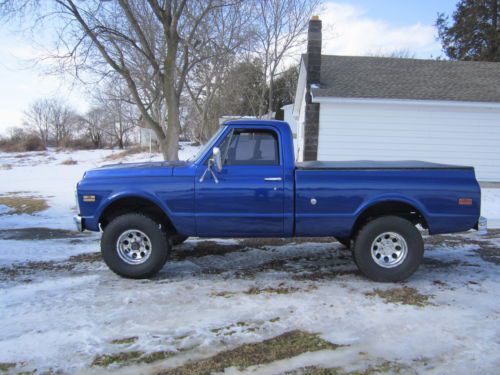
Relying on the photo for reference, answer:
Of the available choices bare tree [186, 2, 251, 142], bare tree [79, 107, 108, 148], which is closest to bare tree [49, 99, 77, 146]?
bare tree [79, 107, 108, 148]

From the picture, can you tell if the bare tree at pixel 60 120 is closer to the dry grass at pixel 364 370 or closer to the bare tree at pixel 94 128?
the bare tree at pixel 94 128

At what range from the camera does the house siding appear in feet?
47.0

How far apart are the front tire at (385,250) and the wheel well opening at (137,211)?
2424 mm

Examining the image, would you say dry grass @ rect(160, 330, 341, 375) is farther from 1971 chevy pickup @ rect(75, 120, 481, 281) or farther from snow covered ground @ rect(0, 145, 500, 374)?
1971 chevy pickup @ rect(75, 120, 481, 281)

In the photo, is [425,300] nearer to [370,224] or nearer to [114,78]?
[370,224]

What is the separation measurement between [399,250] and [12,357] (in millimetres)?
4266

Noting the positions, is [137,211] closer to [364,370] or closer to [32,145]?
[364,370]

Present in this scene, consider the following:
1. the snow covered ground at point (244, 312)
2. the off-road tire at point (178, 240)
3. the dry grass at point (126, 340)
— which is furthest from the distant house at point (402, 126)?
the dry grass at point (126, 340)

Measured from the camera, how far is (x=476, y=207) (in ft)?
16.5

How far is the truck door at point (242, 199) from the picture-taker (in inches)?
201

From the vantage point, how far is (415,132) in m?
14.4

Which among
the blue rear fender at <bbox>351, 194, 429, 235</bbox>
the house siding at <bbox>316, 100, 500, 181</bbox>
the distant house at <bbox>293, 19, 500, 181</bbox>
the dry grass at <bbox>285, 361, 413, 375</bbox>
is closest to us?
the dry grass at <bbox>285, 361, 413, 375</bbox>

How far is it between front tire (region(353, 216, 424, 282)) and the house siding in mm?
9594

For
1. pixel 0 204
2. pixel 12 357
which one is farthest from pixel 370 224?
pixel 0 204
